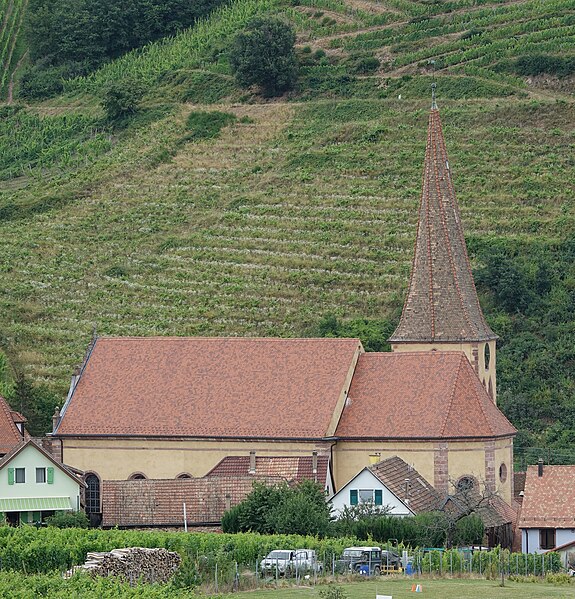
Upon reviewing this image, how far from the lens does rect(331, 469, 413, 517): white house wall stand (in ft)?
199

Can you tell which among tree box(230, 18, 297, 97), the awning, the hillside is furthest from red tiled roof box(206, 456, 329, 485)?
tree box(230, 18, 297, 97)

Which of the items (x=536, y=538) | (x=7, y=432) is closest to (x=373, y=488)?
(x=536, y=538)

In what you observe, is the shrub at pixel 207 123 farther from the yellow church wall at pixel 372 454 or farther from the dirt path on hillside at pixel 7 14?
the yellow church wall at pixel 372 454

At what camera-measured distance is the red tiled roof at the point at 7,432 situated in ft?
226

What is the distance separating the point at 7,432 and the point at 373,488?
15.9 m

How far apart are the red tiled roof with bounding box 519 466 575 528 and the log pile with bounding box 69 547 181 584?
16.4 metres

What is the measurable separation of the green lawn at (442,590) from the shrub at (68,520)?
53.5ft

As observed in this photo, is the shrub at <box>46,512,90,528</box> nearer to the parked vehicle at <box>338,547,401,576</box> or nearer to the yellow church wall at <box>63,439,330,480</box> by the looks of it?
the yellow church wall at <box>63,439,330,480</box>

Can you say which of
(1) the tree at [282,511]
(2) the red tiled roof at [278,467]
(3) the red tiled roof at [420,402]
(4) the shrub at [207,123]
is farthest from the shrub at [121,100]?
(1) the tree at [282,511]

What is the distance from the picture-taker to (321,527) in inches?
2242

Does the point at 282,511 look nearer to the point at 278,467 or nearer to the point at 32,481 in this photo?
the point at 278,467

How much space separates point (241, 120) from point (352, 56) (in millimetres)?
10041

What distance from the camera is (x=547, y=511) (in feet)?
202

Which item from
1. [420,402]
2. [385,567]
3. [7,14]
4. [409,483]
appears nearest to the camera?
[385,567]
